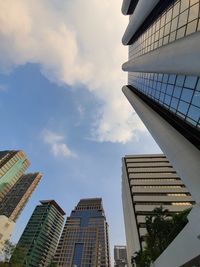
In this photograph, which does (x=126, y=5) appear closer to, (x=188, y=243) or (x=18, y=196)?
(x=188, y=243)

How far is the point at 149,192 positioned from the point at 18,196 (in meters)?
117

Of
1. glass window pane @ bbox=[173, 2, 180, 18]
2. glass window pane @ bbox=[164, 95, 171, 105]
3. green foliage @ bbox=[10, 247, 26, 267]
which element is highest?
green foliage @ bbox=[10, 247, 26, 267]

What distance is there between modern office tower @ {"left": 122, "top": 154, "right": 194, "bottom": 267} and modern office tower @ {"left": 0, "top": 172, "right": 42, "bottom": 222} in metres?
99.0

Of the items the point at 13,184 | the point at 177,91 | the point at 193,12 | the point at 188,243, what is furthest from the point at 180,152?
the point at 13,184

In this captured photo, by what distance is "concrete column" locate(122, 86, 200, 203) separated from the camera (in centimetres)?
1752

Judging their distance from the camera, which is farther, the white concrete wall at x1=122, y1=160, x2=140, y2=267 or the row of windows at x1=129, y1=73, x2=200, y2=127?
the white concrete wall at x1=122, y1=160, x2=140, y2=267

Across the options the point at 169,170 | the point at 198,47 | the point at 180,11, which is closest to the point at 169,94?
the point at 180,11

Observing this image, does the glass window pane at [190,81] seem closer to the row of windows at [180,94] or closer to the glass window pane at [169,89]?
the row of windows at [180,94]

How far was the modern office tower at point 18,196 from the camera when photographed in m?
147

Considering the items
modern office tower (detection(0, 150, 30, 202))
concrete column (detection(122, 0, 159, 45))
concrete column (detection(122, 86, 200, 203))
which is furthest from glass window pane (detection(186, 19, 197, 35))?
modern office tower (detection(0, 150, 30, 202))

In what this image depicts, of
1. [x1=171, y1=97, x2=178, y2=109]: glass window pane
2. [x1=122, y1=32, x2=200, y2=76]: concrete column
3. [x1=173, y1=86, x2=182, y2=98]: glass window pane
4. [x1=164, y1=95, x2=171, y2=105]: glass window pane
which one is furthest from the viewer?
[x1=164, y1=95, x2=171, y2=105]: glass window pane

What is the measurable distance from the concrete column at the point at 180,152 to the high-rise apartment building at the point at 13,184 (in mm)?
136112

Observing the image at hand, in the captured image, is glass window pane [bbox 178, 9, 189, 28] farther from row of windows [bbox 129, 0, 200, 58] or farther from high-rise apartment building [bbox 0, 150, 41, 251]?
high-rise apartment building [bbox 0, 150, 41, 251]

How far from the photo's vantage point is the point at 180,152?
2130 centimetres
